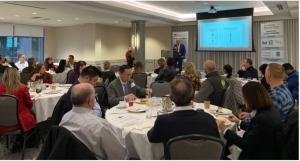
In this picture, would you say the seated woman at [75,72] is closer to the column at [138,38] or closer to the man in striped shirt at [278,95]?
the man in striped shirt at [278,95]

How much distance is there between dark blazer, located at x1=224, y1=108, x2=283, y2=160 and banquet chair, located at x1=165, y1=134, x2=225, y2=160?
429 mm

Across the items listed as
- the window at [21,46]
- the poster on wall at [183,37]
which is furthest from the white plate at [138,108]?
the window at [21,46]

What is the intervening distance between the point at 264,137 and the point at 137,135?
3.39ft

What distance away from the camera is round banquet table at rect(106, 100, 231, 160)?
7.84 ft

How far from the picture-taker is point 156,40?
1365 cm

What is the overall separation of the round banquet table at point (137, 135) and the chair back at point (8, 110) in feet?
4.33

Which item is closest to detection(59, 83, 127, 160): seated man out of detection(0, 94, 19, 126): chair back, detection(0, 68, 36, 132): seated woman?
detection(0, 94, 19, 126): chair back

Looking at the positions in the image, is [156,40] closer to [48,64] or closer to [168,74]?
[48,64]

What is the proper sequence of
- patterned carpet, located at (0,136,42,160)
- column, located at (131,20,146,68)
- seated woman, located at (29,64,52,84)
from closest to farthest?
1. patterned carpet, located at (0,136,42,160)
2. seated woman, located at (29,64,52,84)
3. column, located at (131,20,146,68)

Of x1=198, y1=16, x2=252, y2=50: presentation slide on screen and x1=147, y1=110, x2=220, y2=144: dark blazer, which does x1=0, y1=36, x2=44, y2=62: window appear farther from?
x1=147, y1=110, x2=220, y2=144: dark blazer

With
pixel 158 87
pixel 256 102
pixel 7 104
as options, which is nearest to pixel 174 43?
Answer: pixel 158 87

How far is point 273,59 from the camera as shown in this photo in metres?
10.1

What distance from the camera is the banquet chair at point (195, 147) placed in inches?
73.2

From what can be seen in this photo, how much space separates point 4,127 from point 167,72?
→ 389cm
